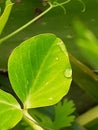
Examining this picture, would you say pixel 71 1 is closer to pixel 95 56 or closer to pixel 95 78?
pixel 95 78

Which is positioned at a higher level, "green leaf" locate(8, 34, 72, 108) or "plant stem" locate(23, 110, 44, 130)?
"green leaf" locate(8, 34, 72, 108)

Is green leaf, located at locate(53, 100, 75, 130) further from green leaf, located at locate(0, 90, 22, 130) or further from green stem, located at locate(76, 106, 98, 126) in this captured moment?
green leaf, located at locate(0, 90, 22, 130)

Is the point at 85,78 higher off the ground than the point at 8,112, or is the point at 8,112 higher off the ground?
the point at 8,112

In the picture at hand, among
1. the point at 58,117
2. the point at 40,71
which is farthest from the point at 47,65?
the point at 58,117

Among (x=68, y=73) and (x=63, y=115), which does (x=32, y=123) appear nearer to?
(x=68, y=73)

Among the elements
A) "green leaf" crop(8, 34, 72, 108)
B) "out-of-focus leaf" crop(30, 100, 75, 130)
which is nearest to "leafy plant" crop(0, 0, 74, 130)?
"green leaf" crop(8, 34, 72, 108)
